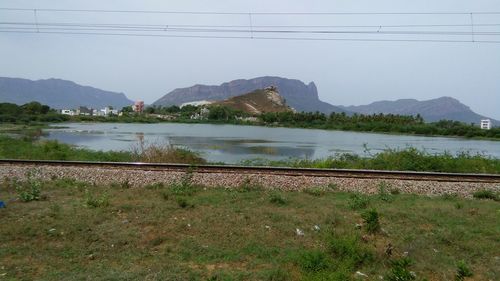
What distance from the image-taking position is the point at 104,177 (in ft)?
48.0

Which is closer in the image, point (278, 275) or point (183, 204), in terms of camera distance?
point (278, 275)

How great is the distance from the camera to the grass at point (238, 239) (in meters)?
6.44

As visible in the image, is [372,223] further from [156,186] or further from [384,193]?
[156,186]

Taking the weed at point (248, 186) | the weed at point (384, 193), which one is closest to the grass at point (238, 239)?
the weed at point (384, 193)

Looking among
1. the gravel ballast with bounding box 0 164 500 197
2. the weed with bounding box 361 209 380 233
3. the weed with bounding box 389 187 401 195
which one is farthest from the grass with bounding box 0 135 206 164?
the weed with bounding box 361 209 380 233

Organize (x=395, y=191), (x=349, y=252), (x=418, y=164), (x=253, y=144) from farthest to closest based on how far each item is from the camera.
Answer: (x=253, y=144), (x=418, y=164), (x=395, y=191), (x=349, y=252)

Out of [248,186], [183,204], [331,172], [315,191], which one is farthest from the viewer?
[331,172]

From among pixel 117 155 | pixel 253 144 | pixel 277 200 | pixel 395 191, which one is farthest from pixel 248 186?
pixel 253 144

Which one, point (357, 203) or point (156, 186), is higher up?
point (357, 203)

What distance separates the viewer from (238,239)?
7844 millimetres

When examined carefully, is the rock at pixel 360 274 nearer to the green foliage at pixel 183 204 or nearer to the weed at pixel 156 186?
the green foliage at pixel 183 204

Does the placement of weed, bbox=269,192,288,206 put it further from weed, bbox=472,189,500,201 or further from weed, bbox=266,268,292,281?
weed, bbox=472,189,500,201

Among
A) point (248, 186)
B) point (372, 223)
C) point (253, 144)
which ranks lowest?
point (253, 144)

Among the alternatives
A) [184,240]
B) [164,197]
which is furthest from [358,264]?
[164,197]
